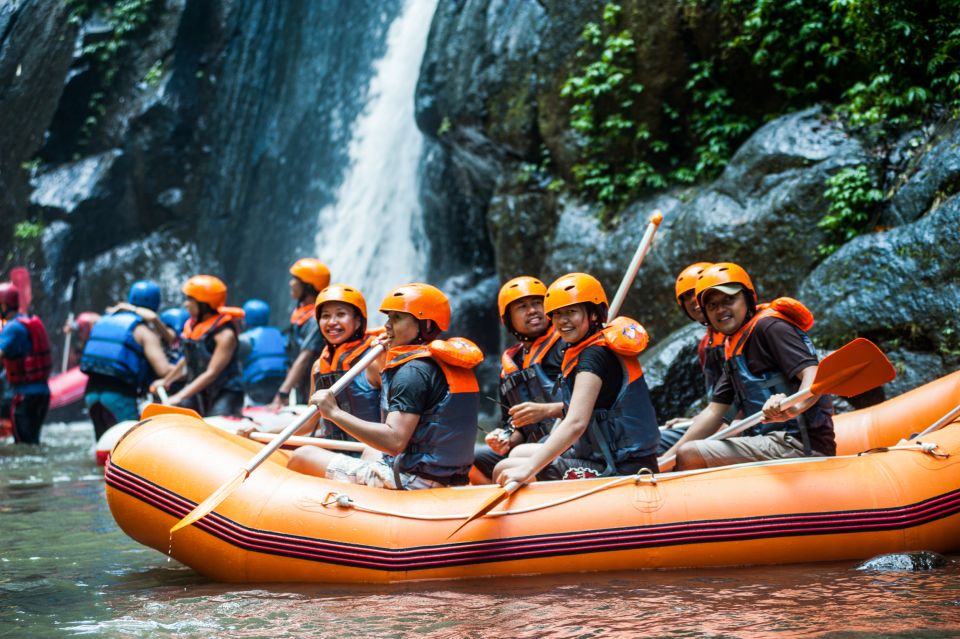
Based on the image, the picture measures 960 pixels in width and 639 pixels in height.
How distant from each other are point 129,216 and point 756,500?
655 inches

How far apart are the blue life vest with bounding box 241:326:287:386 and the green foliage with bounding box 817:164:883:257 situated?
6227 mm

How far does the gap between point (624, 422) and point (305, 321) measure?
191 inches

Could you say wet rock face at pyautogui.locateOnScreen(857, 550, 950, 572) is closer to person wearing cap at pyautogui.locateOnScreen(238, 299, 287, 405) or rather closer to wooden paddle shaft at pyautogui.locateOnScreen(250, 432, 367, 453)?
wooden paddle shaft at pyautogui.locateOnScreen(250, 432, 367, 453)

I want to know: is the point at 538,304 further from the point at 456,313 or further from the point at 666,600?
the point at 456,313

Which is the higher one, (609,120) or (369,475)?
(609,120)

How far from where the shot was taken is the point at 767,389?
211 inches

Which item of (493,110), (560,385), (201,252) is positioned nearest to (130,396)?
(560,385)

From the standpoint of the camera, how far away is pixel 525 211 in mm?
13547

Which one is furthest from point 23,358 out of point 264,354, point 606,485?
point 606,485

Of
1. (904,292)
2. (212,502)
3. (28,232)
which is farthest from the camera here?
(28,232)

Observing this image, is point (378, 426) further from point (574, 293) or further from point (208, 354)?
point (208, 354)

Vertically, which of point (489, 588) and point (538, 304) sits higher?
point (538, 304)

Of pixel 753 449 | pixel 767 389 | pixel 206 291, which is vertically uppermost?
pixel 206 291

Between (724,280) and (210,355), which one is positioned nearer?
(724,280)
